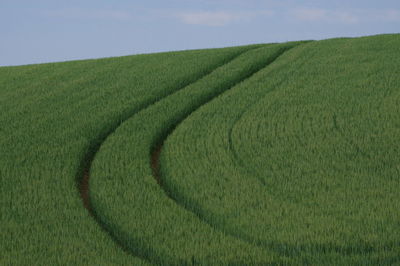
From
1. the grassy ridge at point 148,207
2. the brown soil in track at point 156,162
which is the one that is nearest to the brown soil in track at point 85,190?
the grassy ridge at point 148,207

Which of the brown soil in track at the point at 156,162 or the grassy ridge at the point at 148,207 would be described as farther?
the brown soil in track at the point at 156,162

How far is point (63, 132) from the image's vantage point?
17.0 metres

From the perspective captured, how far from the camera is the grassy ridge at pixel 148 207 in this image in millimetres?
9586

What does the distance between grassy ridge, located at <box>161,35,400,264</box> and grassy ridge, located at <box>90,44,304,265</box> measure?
474 mm

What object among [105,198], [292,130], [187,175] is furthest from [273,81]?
[105,198]

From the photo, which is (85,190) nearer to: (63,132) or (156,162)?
(156,162)

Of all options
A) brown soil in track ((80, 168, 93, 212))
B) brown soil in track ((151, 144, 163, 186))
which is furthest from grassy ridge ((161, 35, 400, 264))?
brown soil in track ((80, 168, 93, 212))

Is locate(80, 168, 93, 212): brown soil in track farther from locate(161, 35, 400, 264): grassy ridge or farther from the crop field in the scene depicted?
locate(161, 35, 400, 264): grassy ridge

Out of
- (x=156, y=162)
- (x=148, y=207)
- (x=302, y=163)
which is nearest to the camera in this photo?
(x=148, y=207)

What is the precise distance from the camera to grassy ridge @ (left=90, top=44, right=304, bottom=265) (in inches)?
377

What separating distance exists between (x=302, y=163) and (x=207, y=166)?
2319mm

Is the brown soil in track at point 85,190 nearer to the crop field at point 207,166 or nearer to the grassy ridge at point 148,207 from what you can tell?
the crop field at point 207,166

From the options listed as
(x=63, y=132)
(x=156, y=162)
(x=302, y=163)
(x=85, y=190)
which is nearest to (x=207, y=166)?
(x=156, y=162)

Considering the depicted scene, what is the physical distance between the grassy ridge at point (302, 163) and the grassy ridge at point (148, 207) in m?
0.47
